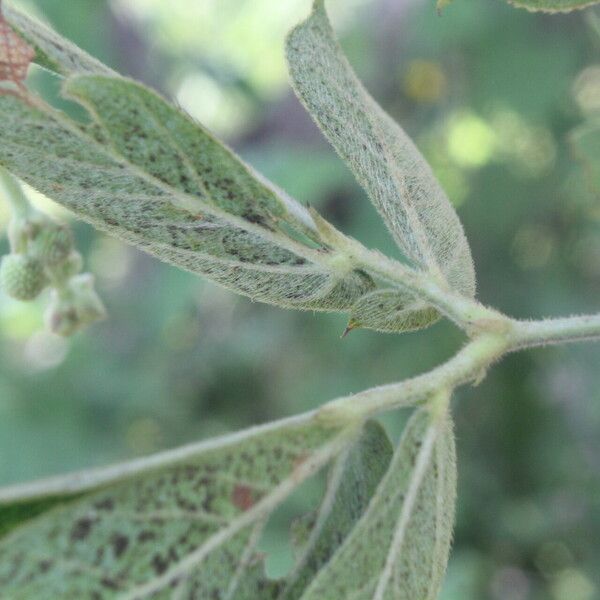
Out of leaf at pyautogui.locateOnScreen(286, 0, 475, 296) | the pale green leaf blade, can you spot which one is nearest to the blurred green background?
leaf at pyautogui.locateOnScreen(286, 0, 475, 296)

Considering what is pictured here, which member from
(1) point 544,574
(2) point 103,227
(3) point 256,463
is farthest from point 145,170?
(1) point 544,574

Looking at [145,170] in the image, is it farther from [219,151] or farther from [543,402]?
[543,402]

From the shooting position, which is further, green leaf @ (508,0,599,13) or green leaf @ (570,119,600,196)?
green leaf @ (570,119,600,196)

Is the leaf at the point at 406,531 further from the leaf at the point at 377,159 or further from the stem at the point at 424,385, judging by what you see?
the leaf at the point at 377,159

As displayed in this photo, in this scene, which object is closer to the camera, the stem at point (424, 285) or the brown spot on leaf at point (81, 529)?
the brown spot on leaf at point (81, 529)

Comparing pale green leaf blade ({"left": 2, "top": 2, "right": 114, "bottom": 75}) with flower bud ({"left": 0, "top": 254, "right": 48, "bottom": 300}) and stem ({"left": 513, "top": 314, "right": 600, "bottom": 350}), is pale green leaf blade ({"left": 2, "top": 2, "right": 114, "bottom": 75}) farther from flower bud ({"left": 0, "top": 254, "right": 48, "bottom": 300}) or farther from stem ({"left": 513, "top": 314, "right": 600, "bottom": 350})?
stem ({"left": 513, "top": 314, "right": 600, "bottom": 350})

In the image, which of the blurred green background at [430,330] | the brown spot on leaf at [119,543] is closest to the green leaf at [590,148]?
the brown spot on leaf at [119,543]

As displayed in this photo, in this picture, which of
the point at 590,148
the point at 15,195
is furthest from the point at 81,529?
the point at 590,148

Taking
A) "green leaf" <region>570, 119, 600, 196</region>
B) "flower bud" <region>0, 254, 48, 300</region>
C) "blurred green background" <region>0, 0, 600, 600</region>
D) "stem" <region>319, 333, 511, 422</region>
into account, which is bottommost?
"stem" <region>319, 333, 511, 422</region>
